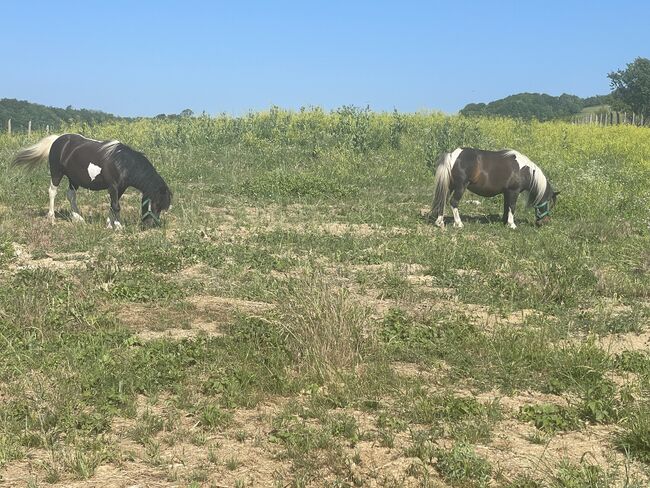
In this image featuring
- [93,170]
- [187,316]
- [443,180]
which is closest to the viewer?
[187,316]

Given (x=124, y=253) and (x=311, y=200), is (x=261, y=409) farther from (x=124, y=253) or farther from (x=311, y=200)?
(x=311, y=200)

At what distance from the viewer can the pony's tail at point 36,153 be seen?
11.9m

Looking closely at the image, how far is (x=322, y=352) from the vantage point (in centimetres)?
517

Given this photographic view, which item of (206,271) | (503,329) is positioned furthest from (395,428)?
(206,271)

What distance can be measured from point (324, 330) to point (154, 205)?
6860mm

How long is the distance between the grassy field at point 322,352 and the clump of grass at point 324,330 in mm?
21

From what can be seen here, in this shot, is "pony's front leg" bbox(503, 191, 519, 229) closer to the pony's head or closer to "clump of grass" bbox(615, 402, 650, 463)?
the pony's head

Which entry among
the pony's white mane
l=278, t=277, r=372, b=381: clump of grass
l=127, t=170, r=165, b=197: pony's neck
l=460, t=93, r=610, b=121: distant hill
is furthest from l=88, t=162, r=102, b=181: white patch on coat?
l=460, t=93, r=610, b=121: distant hill

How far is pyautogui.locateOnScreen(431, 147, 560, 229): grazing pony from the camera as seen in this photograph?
12.2m

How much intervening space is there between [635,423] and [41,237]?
9.20 metres

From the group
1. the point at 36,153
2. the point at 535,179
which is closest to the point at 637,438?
the point at 535,179

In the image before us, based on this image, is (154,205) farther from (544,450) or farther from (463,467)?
(544,450)

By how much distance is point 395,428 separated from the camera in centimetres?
432

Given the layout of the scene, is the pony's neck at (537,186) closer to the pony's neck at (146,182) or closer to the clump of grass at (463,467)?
the pony's neck at (146,182)
